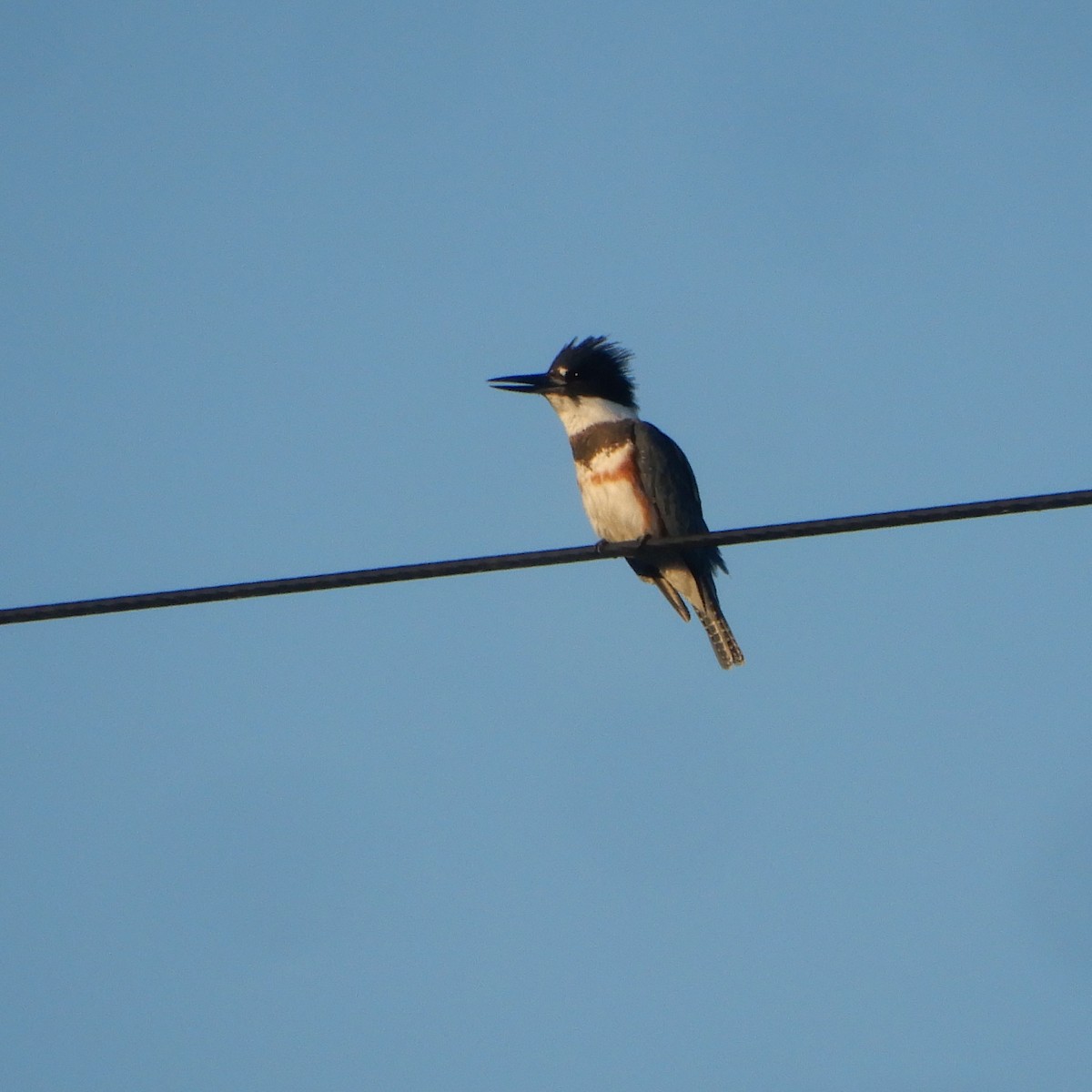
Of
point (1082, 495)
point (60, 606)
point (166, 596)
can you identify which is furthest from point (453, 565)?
point (1082, 495)

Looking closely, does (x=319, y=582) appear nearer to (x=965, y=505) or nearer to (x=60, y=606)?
(x=60, y=606)

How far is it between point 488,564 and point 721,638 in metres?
2.88

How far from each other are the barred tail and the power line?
2.66 metres

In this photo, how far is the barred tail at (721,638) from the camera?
683cm

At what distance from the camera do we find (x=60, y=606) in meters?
3.98

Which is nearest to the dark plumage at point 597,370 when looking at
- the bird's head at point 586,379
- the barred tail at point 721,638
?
the bird's head at point 586,379

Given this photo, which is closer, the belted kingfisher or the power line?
the power line

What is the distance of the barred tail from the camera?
6828mm

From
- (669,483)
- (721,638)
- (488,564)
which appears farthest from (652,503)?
(488,564)

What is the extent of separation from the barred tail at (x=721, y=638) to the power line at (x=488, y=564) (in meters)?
2.66

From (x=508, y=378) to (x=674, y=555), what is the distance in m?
1.27

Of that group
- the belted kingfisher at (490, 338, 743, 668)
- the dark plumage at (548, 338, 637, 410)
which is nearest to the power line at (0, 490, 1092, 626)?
the belted kingfisher at (490, 338, 743, 668)

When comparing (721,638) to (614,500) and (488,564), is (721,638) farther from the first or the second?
(488,564)

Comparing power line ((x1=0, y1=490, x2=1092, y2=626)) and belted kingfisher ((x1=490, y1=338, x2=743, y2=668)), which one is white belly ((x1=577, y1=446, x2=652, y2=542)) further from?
power line ((x1=0, y1=490, x2=1092, y2=626))
